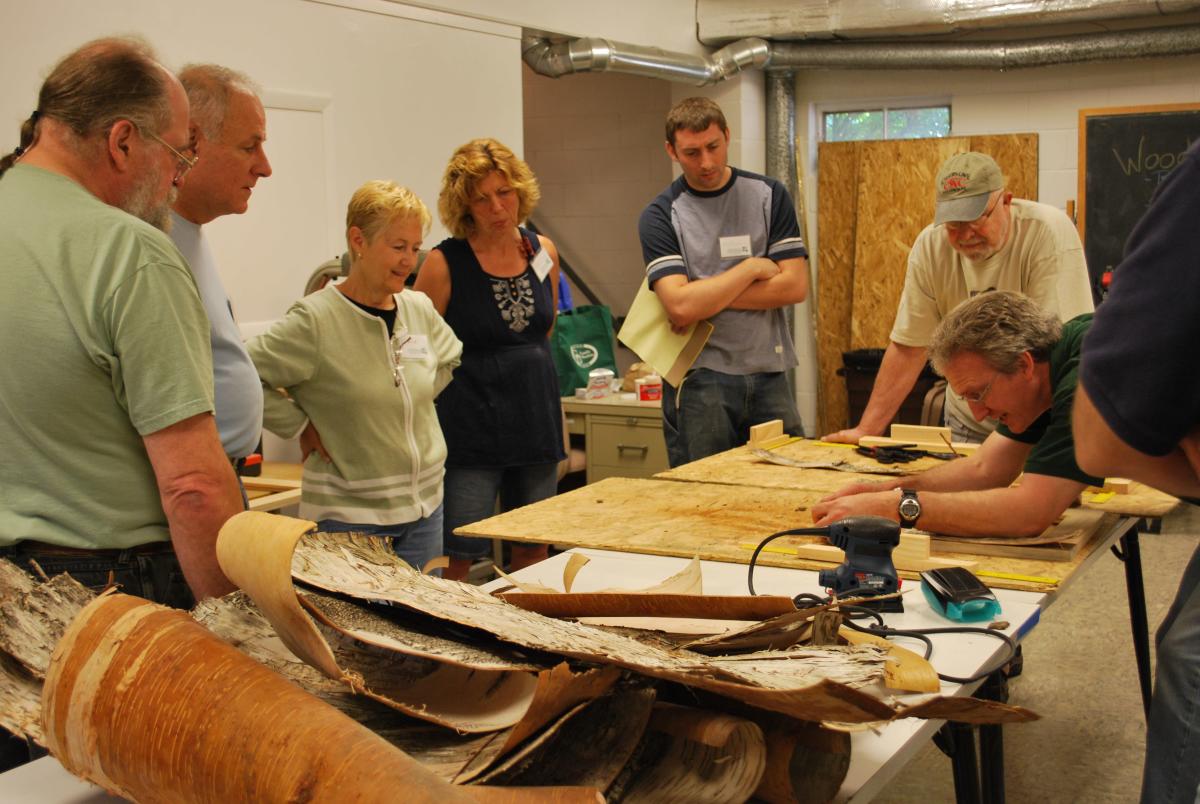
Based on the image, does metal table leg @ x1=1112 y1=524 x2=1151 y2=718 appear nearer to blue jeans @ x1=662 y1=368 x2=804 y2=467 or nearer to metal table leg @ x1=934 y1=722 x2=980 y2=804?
blue jeans @ x1=662 y1=368 x2=804 y2=467

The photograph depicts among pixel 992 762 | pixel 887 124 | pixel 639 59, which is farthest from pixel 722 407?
pixel 887 124

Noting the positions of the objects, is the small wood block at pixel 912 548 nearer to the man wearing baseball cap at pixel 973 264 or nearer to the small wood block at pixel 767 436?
the man wearing baseball cap at pixel 973 264

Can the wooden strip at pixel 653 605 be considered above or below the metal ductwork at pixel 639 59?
below

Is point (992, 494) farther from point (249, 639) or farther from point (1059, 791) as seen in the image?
point (249, 639)

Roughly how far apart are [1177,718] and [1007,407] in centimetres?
117

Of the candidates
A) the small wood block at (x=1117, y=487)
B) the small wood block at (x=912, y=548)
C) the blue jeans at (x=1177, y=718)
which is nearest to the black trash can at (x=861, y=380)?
the small wood block at (x=1117, y=487)

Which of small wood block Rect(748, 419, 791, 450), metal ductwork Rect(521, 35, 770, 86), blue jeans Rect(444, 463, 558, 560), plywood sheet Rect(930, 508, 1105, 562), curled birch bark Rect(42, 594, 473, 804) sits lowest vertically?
blue jeans Rect(444, 463, 558, 560)

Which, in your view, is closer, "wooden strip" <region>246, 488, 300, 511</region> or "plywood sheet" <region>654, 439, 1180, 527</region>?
"plywood sheet" <region>654, 439, 1180, 527</region>

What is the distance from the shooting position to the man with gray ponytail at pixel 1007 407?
2395mm

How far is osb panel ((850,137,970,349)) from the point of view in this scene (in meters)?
7.22

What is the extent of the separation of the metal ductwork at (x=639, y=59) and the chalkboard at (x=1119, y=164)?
199cm

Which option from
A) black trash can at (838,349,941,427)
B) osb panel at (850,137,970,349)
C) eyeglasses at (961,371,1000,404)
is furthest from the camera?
osb panel at (850,137,970,349)

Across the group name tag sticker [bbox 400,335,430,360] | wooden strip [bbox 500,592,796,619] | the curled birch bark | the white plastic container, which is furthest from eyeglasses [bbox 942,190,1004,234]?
the curled birch bark

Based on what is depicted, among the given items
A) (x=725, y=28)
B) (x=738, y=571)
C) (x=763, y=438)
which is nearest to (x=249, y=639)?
(x=738, y=571)
